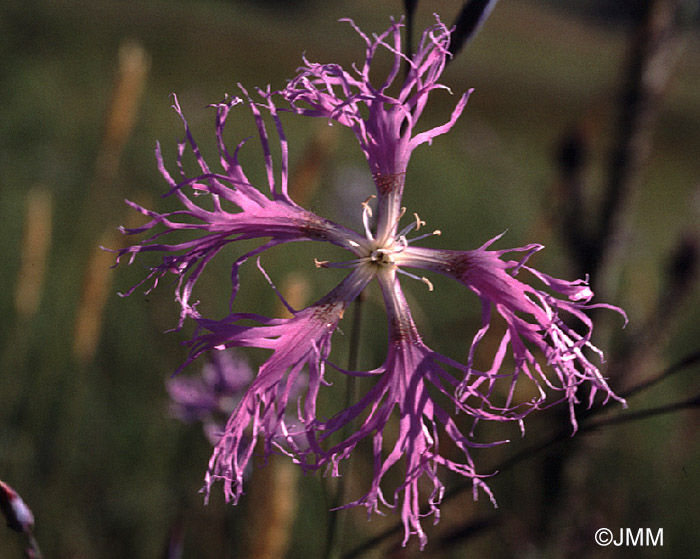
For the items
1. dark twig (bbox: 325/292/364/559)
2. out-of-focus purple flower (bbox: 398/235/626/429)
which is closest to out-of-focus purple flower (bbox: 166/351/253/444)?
dark twig (bbox: 325/292/364/559)

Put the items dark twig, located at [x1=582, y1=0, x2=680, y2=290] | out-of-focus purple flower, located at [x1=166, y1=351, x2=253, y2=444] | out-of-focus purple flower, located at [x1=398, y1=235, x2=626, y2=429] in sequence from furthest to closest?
1. dark twig, located at [x1=582, y1=0, x2=680, y2=290]
2. out-of-focus purple flower, located at [x1=166, y1=351, x2=253, y2=444]
3. out-of-focus purple flower, located at [x1=398, y1=235, x2=626, y2=429]

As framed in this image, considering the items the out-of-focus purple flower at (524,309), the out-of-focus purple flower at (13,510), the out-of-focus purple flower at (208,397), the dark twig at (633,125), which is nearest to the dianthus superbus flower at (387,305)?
the out-of-focus purple flower at (524,309)

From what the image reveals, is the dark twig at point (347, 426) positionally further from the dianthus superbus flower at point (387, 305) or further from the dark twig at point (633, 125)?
the dark twig at point (633, 125)

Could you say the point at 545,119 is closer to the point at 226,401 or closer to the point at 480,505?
the point at 480,505

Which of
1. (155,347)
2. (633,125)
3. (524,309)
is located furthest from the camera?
(155,347)

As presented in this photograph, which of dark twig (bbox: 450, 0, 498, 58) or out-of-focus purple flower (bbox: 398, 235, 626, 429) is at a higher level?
dark twig (bbox: 450, 0, 498, 58)

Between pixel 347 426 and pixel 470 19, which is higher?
pixel 470 19

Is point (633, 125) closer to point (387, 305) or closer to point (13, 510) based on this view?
point (387, 305)

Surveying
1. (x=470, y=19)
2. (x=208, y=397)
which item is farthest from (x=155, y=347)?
(x=470, y=19)

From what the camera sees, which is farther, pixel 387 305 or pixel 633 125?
pixel 633 125

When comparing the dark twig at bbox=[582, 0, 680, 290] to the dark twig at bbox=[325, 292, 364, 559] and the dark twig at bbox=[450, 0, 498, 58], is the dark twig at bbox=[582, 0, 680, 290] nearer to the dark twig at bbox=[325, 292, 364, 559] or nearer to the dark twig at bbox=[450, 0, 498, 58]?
the dark twig at bbox=[450, 0, 498, 58]

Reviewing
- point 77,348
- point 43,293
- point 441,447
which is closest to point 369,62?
point 441,447
